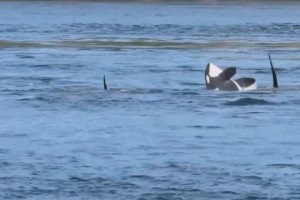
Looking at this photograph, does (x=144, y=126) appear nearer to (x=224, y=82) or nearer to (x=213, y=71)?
(x=224, y=82)

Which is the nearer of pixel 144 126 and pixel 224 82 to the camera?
pixel 144 126

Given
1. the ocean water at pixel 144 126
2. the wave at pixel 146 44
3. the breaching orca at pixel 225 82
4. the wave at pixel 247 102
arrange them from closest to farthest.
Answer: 1. the ocean water at pixel 144 126
2. the wave at pixel 247 102
3. the breaching orca at pixel 225 82
4. the wave at pixel 146 44

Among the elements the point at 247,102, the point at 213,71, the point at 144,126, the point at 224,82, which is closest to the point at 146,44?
the point at 213,71

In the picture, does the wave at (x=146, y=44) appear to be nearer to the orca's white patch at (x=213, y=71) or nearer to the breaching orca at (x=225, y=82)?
the orca's white patch at (x=213, y=71)

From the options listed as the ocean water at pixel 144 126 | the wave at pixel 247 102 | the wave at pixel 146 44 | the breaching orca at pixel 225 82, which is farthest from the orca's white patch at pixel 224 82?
the wave at pixel 146 44

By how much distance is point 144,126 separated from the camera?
2766cm

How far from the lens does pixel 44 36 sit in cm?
6712

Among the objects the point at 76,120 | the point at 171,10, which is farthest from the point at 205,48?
the point at 171,10

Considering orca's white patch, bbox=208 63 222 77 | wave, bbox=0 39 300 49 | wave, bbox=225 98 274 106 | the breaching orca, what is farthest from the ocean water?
wave, bbox=0 39 300 49

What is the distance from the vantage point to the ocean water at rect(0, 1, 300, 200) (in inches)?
835

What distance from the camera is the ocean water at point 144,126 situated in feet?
69.6

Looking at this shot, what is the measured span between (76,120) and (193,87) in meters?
8.06

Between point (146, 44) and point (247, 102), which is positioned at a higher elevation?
point (247, 102)

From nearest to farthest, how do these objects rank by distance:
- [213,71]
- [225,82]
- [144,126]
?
[144,126], [225,82], [213,71]
